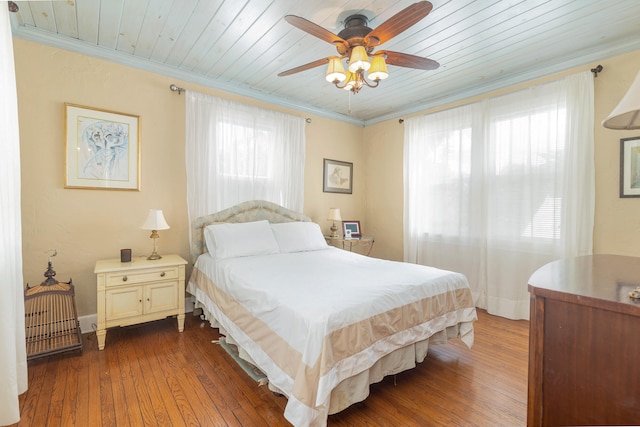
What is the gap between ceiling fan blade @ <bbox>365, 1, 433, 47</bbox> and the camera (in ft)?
5.16

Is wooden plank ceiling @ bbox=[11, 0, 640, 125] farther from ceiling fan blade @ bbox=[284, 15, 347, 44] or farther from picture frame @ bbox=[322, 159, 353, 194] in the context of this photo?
picture frame @ bbox=[322, 159, 353, 194]

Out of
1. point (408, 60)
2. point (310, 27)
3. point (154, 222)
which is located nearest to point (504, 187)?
point (408, 60)

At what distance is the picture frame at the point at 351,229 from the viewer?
14.8 feet

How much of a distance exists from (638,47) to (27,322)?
5.69m

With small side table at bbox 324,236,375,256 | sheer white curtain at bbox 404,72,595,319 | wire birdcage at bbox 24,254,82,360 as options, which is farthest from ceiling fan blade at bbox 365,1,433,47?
wire birdcage at bbox 24,254,82,360

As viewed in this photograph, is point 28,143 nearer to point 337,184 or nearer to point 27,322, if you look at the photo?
point 27,322

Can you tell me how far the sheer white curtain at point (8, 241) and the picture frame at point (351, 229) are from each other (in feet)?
11.6

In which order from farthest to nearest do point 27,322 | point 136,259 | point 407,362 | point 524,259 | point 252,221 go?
1. point 252,221
2. point 524,259
3. point 136,259
4. point 27,322
5. point 407,362

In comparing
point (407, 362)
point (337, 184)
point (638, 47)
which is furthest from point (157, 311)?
point (638, 47)

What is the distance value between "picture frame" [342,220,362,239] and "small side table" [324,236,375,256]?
4.5 inches

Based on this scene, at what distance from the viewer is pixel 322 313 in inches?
61.4

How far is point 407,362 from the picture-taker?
78.7 inches

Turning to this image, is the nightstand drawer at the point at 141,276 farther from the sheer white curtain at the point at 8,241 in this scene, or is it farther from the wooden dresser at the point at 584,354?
the wooden dresser at the point at 584,354

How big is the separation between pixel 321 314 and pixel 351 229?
3074mm
